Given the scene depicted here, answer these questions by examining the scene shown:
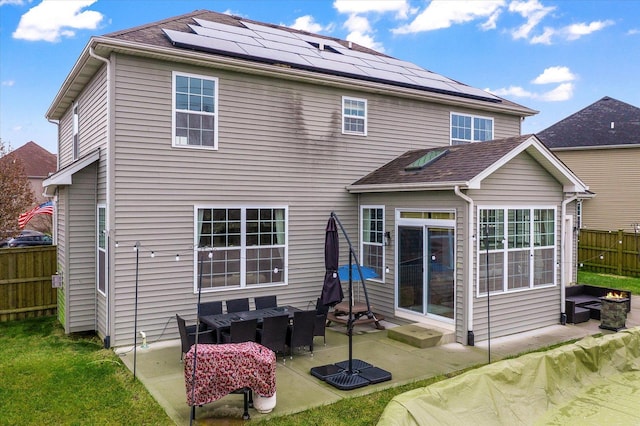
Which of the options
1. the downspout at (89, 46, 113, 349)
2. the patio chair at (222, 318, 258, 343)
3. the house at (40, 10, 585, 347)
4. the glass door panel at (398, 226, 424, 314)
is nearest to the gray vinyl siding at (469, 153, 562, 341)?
the house at (40, 10, 585, 347)

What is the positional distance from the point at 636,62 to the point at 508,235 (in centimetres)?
2957

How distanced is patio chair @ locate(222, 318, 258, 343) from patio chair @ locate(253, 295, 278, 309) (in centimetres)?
150

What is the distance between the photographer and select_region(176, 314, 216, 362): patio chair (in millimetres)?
7438

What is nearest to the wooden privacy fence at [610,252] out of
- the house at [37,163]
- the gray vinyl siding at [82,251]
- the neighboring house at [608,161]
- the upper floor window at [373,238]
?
the neighboring house at [608,161]

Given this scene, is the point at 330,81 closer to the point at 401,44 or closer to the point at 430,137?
the point at 430,137

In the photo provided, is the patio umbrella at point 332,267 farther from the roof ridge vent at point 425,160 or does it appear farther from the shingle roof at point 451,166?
the roof ridge vent at point 425,160

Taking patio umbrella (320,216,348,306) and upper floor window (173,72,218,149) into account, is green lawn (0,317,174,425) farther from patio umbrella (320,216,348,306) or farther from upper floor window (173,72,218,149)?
upper floor window (173,72,218,149)

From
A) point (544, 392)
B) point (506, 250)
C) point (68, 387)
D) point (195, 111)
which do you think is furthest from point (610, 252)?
point (68, 387)

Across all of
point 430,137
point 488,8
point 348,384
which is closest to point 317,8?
point 488,8

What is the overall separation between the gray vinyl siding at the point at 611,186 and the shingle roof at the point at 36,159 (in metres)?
36.5

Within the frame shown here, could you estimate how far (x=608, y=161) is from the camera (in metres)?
22.1

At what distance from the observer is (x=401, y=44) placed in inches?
1287

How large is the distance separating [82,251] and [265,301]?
394cm

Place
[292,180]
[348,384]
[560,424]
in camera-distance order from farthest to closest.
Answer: [292,180]
[348,384]
[560,424]
